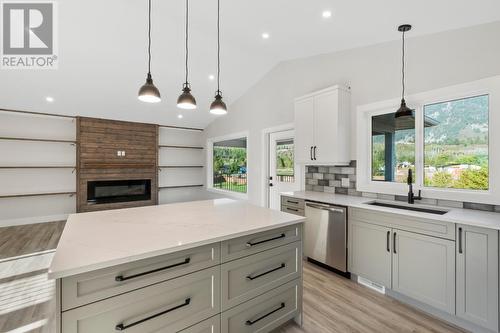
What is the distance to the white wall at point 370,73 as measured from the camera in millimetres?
2320

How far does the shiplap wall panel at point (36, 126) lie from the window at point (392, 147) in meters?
6.45

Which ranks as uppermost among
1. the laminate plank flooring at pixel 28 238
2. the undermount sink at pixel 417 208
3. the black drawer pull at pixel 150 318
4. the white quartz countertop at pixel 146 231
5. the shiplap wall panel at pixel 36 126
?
the shiplap wall panel at pixel 36 126

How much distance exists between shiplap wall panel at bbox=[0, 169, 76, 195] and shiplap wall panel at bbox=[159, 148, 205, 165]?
7.13ft

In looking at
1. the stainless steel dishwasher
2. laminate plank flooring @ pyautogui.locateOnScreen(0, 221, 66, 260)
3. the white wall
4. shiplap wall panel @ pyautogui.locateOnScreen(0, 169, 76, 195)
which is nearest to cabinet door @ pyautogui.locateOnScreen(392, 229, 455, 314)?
the stainless steel dishwasher

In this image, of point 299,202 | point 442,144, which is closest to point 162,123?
point 299,202

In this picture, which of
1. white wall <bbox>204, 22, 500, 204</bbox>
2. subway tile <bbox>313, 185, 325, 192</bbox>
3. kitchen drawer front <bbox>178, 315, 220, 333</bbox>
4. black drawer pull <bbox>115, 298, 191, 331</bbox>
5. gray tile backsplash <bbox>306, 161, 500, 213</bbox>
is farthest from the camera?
subway tile <bbox>313, 185, 325, 192</bbox>

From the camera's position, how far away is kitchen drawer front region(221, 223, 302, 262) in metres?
1.50

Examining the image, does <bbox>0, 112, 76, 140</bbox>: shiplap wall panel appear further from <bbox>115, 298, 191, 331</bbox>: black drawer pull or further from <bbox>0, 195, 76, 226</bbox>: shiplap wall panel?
<bbox>115, 298, 191, 331</bbox>: black drawer pull

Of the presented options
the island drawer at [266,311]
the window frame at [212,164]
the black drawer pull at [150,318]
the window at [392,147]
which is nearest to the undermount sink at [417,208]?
the window at [392,147]

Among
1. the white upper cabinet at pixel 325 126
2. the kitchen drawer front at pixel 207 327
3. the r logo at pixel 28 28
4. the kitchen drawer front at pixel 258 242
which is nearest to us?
the kitchen drawer front at pixel 207 327

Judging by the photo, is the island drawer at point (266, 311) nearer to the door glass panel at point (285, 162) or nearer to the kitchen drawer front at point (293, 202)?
the kitchen drawer front at point (293, 202)

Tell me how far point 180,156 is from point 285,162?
385cm

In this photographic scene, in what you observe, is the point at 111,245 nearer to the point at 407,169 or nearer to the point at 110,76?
the point at 407,169

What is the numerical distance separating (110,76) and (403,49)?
15.6 ft
